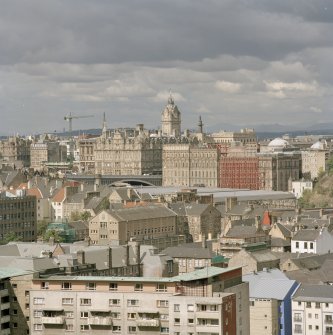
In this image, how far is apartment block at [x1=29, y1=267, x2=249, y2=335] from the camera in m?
69.9

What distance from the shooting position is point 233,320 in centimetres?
7169

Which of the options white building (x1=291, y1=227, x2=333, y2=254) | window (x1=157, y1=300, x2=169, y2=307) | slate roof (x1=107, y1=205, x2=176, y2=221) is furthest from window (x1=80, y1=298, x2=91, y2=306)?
slate roof (x1=107, y1=205, x2=176, y2=221)

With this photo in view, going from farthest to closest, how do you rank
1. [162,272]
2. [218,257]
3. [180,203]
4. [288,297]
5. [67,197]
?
[67,197] < [180,203] < [218,257] < [162,272] < [288,297]

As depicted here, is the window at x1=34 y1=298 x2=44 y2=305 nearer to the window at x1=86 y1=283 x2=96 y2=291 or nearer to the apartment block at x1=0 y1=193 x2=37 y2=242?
the window at x1=86 y1=283 x2=96 y2=291

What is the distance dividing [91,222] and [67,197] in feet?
120

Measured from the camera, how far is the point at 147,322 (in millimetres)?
70875

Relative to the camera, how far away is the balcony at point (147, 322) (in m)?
70.8

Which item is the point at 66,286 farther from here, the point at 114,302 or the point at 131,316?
the point at 131,316

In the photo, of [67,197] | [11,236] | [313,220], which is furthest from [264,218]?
[67,197]

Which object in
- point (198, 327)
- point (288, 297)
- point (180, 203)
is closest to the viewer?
point (198, 327)

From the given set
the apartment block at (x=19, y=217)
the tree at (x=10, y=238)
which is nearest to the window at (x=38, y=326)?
the tree at (x=10, y=238)

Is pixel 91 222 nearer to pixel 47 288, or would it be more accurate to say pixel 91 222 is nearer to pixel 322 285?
pixel 322 285

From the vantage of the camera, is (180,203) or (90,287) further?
(180,203)

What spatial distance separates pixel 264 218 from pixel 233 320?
258 ft
